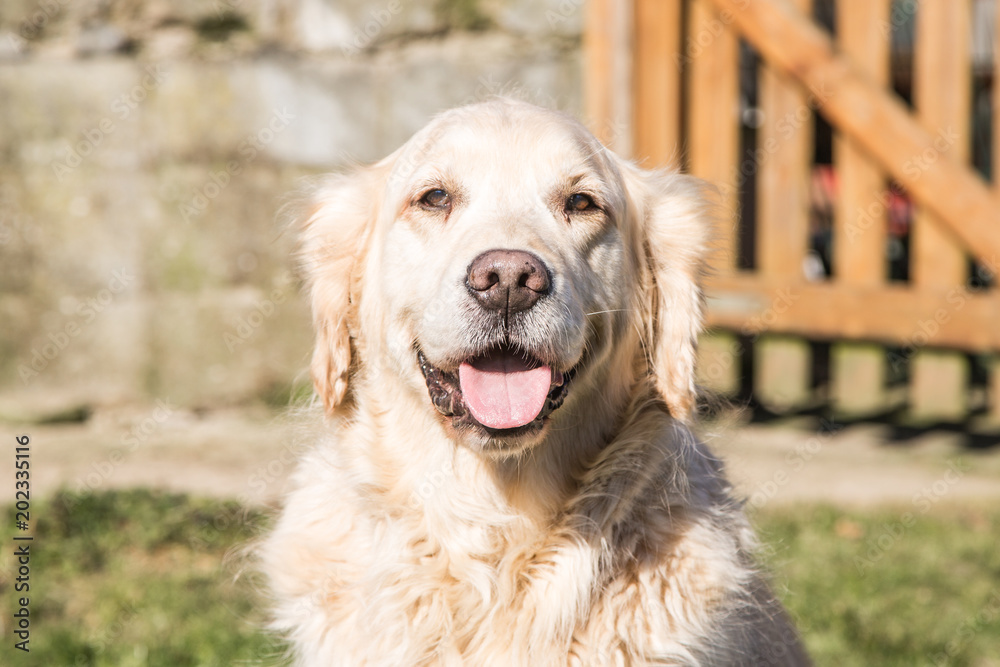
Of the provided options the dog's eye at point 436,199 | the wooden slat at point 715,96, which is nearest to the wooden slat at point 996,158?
the wooden slat at point 715,96

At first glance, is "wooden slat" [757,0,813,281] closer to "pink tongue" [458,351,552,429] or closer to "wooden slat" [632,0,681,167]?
"wooden slat" [632,0,681,167]

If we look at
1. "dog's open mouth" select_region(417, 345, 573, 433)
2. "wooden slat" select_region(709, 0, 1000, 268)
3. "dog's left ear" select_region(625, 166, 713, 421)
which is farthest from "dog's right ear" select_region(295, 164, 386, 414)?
"wooden slat" select_region(709, 0, 1000, 268)

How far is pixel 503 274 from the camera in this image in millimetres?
2244

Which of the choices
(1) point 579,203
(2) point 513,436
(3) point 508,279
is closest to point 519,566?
(2) point 513,436

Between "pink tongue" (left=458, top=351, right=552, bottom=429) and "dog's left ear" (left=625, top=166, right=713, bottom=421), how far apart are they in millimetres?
444

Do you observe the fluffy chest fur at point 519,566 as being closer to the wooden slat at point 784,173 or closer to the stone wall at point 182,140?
the wooden slat at point 784,173

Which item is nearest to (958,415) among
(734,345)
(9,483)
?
(734,345)

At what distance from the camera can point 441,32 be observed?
5664 mm

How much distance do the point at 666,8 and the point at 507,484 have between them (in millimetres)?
3742

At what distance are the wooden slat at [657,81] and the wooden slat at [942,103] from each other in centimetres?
125

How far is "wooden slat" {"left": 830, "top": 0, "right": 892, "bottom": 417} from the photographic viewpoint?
5176 mm

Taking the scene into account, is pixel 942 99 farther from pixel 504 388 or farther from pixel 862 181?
pixel 504 388

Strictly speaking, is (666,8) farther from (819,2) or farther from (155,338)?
(155,338)

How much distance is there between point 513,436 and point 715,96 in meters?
3.77
